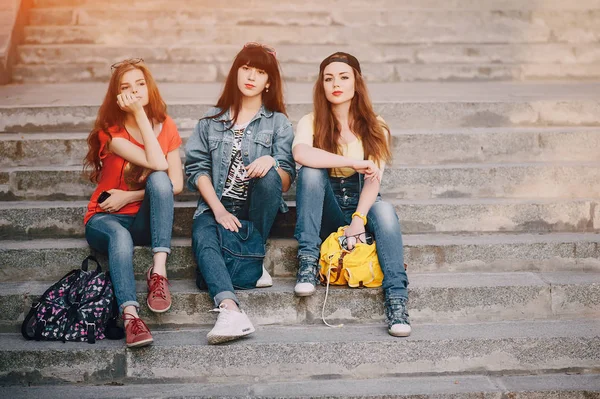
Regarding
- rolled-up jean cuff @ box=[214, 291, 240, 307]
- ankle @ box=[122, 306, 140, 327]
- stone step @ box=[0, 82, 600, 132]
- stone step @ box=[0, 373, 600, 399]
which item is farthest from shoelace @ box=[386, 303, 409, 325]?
stone step @ box=[0, 82, 600, 132]

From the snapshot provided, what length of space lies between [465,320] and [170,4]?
193 inches

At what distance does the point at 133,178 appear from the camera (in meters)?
3.92

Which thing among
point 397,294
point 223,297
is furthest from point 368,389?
point 223,297

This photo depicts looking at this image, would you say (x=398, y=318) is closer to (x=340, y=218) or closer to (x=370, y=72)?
(x=340, y=218)

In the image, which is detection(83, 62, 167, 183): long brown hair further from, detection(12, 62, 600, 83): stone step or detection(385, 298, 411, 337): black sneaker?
detection(12, 62, 600, 83): stone step

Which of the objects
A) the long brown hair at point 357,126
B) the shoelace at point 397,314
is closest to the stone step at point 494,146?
the long brown hair at point 357,126

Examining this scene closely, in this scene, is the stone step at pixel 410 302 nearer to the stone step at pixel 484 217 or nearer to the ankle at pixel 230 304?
the ankle at pixel 230 304

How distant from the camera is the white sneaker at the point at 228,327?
3.39 meters

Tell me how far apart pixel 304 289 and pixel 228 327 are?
0.45m

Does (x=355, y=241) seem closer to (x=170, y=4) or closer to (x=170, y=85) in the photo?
(x=170, y=85)

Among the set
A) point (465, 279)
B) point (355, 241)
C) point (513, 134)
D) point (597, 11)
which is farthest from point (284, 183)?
point (597, 11)

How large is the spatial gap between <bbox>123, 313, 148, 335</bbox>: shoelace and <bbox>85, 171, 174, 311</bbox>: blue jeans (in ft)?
0.22

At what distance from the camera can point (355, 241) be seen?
3707mm

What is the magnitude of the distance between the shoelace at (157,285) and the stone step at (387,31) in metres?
3.70
